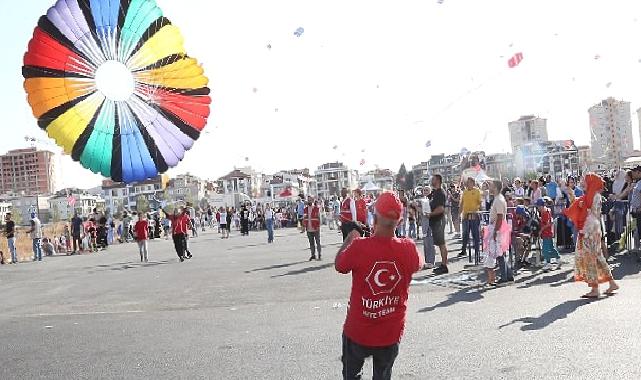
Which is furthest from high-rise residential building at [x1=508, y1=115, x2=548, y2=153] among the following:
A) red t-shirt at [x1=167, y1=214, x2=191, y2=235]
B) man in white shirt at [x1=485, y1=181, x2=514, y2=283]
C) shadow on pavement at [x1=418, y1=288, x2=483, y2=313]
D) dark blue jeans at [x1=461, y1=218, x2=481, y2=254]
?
shadow on pavement at [x1=418, y1=288, x2=483, y2=313]

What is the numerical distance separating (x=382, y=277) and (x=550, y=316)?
14.4 ft

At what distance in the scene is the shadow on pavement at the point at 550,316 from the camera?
23.6ft

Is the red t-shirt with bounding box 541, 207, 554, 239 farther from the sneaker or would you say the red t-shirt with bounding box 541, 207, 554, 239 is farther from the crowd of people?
the sneaker

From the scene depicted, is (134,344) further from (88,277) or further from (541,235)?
(88,277)

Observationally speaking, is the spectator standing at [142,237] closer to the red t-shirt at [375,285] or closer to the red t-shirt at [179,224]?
the red t-shirt at [179,224]

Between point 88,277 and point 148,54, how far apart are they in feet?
19.8

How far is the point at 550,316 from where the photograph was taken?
7637 millimetres

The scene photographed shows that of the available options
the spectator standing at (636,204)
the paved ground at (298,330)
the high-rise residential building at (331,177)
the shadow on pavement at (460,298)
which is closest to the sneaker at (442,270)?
the paved ground at (298,330)

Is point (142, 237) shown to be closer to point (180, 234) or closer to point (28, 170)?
point (180, 234)

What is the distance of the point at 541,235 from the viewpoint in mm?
12172

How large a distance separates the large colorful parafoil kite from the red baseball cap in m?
13.0

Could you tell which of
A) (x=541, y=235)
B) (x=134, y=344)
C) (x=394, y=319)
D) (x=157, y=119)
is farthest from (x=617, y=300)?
(x=157, y=119)

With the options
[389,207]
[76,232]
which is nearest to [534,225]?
[389,207]

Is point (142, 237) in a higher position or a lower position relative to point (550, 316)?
higher
